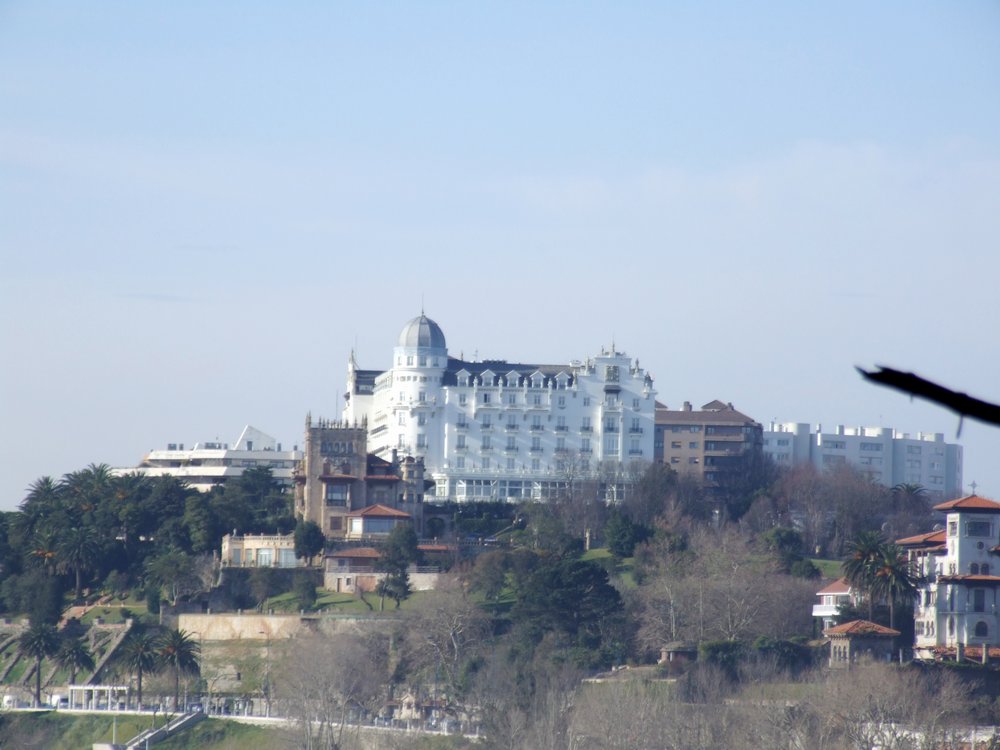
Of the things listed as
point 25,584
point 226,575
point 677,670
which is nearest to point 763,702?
point 677,670

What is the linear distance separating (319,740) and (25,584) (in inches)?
1519

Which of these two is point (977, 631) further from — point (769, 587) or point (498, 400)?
point (498, 400)

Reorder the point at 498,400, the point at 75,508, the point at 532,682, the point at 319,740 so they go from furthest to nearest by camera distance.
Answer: the point at 498,400 < the point at 75,508 < the point at 532,682 < the point at 319,740

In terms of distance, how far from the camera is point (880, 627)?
85.4m

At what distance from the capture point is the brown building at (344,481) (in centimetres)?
11081

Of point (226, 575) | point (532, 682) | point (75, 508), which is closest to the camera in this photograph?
point (532, 682)

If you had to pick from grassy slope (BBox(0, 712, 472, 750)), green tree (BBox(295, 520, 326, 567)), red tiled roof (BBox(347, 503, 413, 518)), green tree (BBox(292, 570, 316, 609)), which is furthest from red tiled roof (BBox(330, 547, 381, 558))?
grassy slope (BBox(0, 712, 472, 750))

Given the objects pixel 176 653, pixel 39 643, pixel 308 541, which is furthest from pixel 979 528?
pixel 39 643

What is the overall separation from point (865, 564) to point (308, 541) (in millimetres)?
33467

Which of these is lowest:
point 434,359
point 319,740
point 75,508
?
point 319,740

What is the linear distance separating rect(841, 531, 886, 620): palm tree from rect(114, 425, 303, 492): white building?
62.5m

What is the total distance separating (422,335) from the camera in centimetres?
13350

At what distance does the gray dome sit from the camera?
13325cm

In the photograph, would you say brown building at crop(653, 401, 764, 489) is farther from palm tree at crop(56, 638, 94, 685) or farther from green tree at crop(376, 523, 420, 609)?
palm tree at crop(56, 638, 94, 685)
